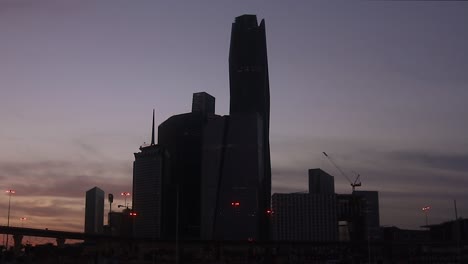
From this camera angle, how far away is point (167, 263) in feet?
655

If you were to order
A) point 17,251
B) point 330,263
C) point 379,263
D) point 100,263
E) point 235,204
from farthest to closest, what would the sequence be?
1. point 17,251
2. point 330,263
3. point 379,263
4. point 100,263
5. point 235,204

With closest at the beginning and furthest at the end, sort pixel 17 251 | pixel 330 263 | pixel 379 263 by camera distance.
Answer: pixel 379 263 → pixel 330 263 → pixel 17 251

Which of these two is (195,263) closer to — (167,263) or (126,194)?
(167,263)

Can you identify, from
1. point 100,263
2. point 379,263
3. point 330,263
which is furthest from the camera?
point 330,263

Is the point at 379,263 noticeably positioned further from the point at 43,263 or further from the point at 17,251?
the point at 17,251

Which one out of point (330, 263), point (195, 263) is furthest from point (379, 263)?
point (195, 263)

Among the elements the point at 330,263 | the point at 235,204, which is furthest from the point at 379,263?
the point at 235,204

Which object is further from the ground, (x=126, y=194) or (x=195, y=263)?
(x=126, y=194)

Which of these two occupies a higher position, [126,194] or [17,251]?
[126,194]

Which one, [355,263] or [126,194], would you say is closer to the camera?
[126,194]

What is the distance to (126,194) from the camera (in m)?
161

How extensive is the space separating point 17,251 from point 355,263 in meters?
103

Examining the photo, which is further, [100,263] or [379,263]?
[379,263]

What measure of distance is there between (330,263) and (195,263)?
190ft
